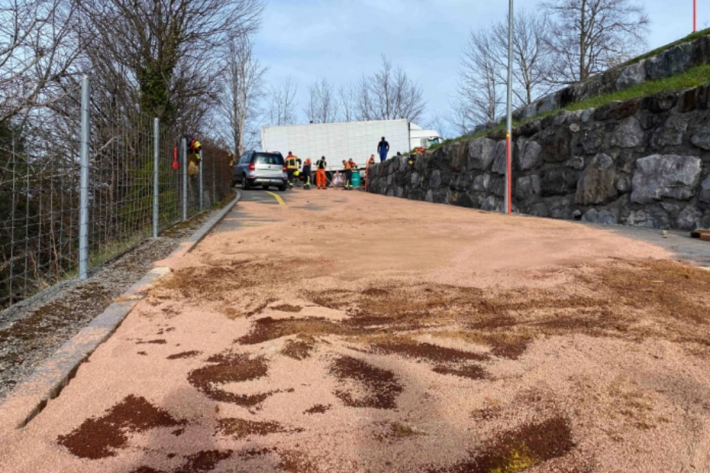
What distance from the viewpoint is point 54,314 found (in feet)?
13.6

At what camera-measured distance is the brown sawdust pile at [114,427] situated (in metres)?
2.31

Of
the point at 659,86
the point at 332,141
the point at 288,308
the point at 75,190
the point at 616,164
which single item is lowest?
the point at 288,308

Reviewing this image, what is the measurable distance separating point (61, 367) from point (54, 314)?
128 centimetres

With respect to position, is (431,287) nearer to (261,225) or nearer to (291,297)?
(291,297)

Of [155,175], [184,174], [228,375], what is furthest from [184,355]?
[184,174]

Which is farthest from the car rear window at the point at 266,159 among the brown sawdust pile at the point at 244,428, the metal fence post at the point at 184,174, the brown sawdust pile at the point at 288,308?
the brown sawdust pile at the point at 244,428

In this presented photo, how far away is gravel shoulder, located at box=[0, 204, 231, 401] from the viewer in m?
3.17

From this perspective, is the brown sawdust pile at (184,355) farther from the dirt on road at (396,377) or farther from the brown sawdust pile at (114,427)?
the brown sawdust pile at (114,427)

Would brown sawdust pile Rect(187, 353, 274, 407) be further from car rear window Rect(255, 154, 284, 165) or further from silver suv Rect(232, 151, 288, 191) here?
car rear window Rect(255, 154, 284, 165)

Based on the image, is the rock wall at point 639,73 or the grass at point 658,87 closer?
the grass at point 658,87

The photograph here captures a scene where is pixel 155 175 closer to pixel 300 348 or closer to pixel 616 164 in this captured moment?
pixel 300 348

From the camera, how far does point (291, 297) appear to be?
186 inches

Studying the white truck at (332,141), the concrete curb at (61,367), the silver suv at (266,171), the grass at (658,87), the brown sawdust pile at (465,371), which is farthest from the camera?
the white truck at (332,141)

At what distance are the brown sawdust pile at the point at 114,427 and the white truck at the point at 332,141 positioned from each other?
3174 cm
